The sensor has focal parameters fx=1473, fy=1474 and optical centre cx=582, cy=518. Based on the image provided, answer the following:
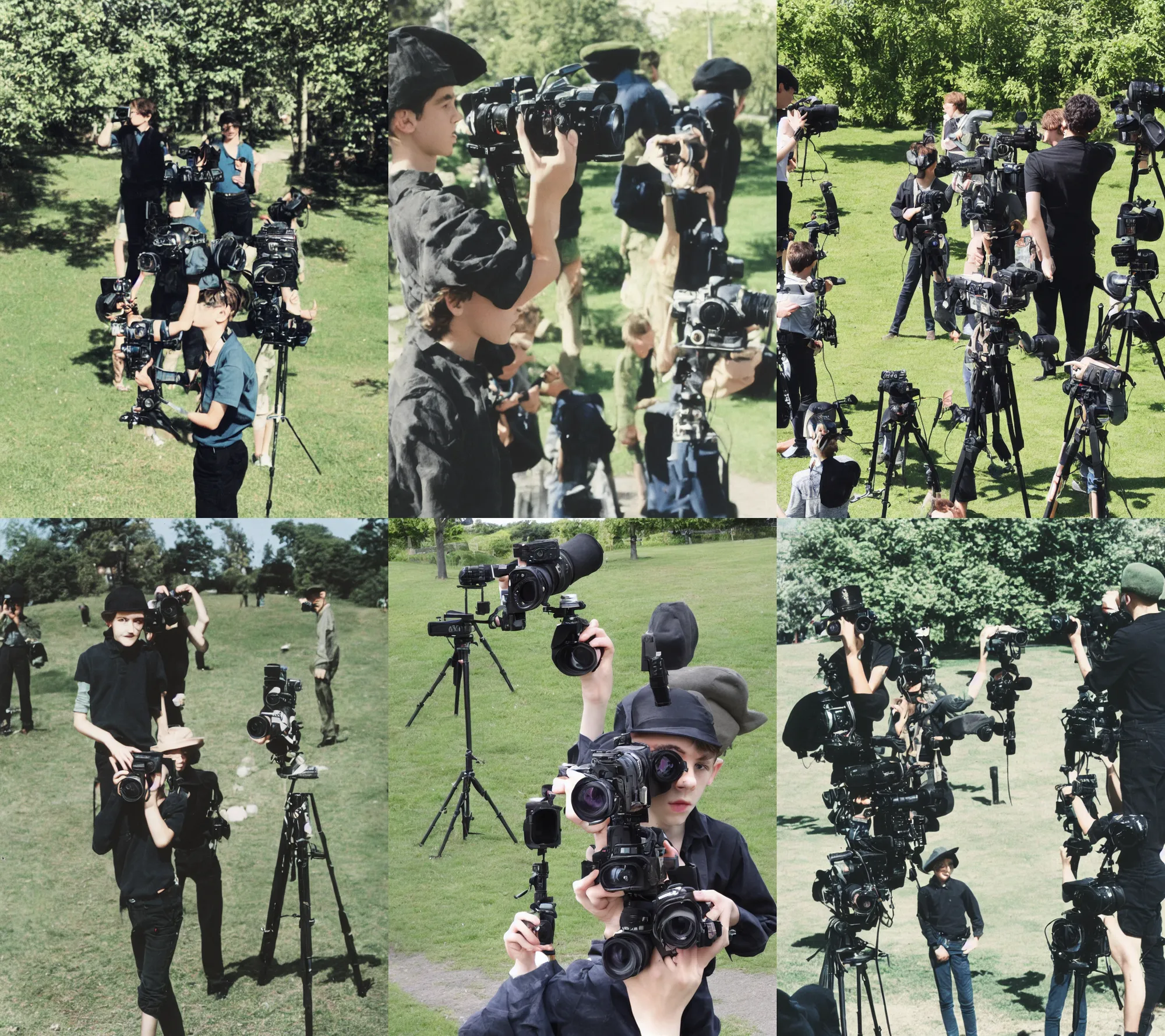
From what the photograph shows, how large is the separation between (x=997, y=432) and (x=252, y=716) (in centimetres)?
571

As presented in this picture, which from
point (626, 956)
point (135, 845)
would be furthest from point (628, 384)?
point (626, 956)

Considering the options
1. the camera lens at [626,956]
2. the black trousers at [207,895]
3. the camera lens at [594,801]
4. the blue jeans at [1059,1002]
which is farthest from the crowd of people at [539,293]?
the camera lens at [626,956]

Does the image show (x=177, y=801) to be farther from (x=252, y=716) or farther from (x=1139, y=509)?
(x=1139, y=509)

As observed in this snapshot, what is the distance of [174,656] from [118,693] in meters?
0.46

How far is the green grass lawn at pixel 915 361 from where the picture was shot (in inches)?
415

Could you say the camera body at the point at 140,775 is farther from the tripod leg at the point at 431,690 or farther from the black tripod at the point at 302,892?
the tripod leg at the point at 431,690

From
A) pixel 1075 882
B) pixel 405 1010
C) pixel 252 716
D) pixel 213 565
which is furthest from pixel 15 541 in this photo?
pixel 1075 882

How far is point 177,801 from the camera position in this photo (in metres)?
10.4

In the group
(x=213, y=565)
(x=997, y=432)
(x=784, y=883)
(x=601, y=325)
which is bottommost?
(x=784, y=883)

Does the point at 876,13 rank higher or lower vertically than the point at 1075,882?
higher

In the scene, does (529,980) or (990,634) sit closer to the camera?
(529,980)

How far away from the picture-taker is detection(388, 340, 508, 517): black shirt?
10648mm

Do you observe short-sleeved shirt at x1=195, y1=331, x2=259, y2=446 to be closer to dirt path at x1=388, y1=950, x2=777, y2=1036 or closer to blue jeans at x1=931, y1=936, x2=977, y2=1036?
dirt path at x1=388, y1=950, x2=777, y2=1036

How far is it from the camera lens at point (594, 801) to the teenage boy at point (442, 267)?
5684 mm
